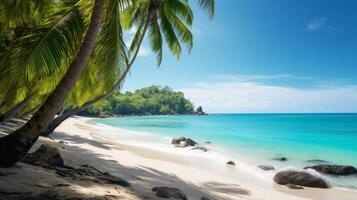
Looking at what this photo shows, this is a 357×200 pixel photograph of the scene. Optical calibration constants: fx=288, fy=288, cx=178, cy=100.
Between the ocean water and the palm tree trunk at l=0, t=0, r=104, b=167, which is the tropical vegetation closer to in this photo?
the palm tree trunk at l=0, t=0, r=104, b=167

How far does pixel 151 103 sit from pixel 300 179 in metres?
113

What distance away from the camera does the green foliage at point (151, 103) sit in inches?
3980

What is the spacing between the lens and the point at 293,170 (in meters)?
10.5

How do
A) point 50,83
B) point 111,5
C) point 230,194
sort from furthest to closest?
1. point 230,194
2. point 50,83
3. point 111,5

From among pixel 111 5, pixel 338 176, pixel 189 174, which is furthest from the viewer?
pixel 338 176

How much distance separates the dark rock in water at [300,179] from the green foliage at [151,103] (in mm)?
86054

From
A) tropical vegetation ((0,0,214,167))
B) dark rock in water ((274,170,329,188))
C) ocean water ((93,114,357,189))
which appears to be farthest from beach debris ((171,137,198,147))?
tropical vegetation ((0,0,214,167))

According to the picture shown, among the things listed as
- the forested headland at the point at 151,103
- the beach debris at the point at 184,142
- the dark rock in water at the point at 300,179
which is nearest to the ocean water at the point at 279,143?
the dark rock in water at the point at 300,179

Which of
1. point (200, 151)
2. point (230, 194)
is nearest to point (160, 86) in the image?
point (200, 151)

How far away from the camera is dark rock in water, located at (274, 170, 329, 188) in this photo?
33.1ft

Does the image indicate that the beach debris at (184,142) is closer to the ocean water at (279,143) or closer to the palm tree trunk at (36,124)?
the ocean water at (279,143)

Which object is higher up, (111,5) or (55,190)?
(111,5)

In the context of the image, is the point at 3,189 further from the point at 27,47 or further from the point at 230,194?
the point at 230,194

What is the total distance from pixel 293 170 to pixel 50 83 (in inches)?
341
